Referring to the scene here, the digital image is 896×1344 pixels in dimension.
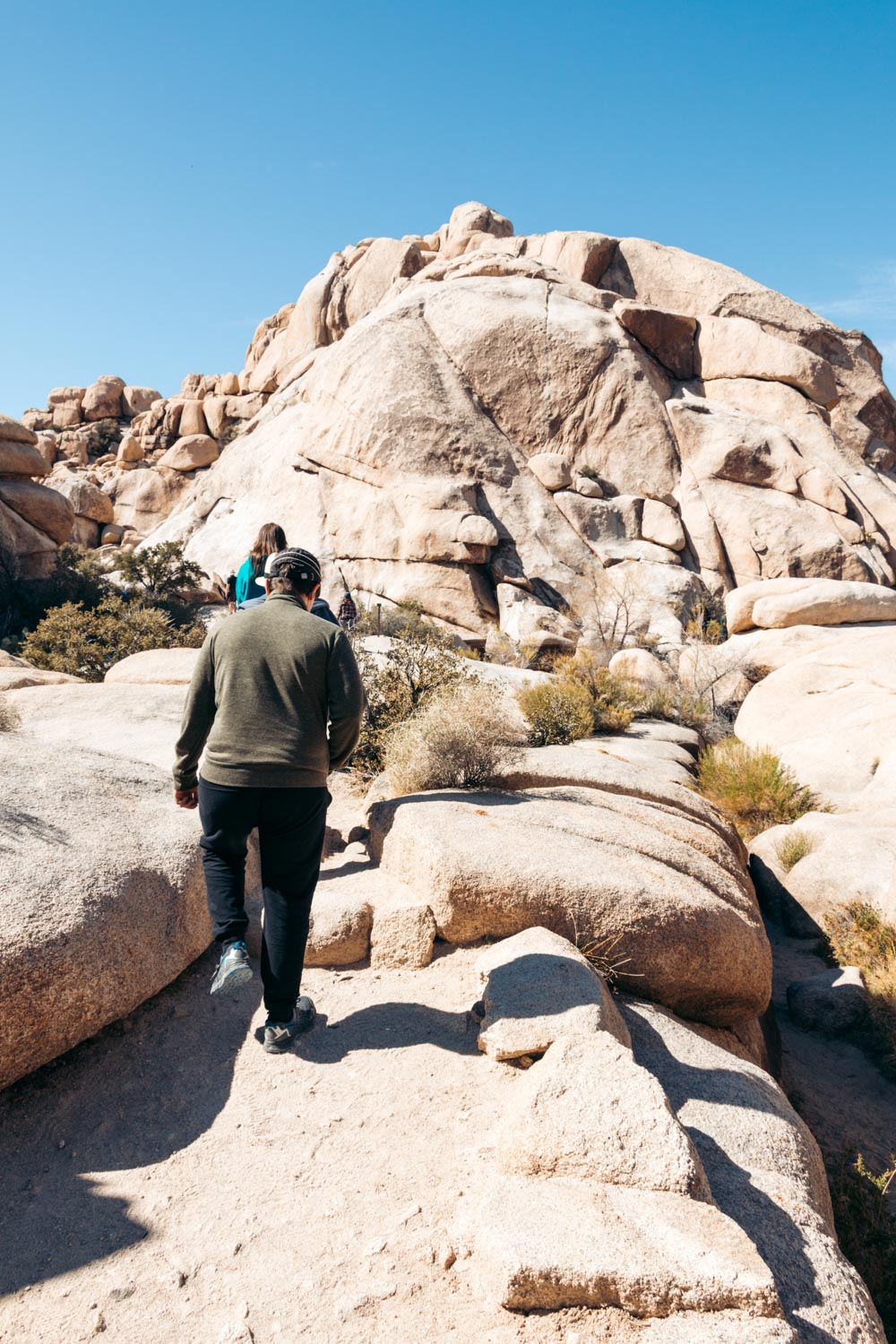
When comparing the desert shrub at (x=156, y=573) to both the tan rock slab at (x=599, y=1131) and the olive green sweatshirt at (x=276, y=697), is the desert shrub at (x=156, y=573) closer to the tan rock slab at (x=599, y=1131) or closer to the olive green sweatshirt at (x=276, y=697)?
the olive green sweatshirt at (x=276, y=697)

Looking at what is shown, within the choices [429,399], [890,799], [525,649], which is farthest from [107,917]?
[429,399]

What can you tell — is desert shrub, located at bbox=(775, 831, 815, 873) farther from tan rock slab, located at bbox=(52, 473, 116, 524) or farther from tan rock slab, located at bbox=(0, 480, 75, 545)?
tan rock slab, located at bbox=(52, 473, 116, 524)

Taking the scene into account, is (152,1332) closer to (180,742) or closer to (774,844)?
(180,742)

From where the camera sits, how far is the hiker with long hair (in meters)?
6.46

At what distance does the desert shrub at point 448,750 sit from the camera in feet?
22.7

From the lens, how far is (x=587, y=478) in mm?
22594

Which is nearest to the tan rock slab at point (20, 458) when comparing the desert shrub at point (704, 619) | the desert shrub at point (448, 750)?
the desert shrub at point (704, 619)

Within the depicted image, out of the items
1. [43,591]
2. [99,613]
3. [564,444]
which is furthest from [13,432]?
[564,444]

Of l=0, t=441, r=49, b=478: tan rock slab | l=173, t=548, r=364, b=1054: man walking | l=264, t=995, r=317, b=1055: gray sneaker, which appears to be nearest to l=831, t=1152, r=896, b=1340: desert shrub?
l=264, t=995, r=317, b=1055: gray sneaker

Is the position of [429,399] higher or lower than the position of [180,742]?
higher

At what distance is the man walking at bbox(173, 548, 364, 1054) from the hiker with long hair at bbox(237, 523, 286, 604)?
8.04 ft

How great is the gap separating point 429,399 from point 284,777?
65.2 feet

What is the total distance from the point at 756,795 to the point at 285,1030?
27.8 feet

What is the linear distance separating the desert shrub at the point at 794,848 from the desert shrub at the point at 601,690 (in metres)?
2.70
